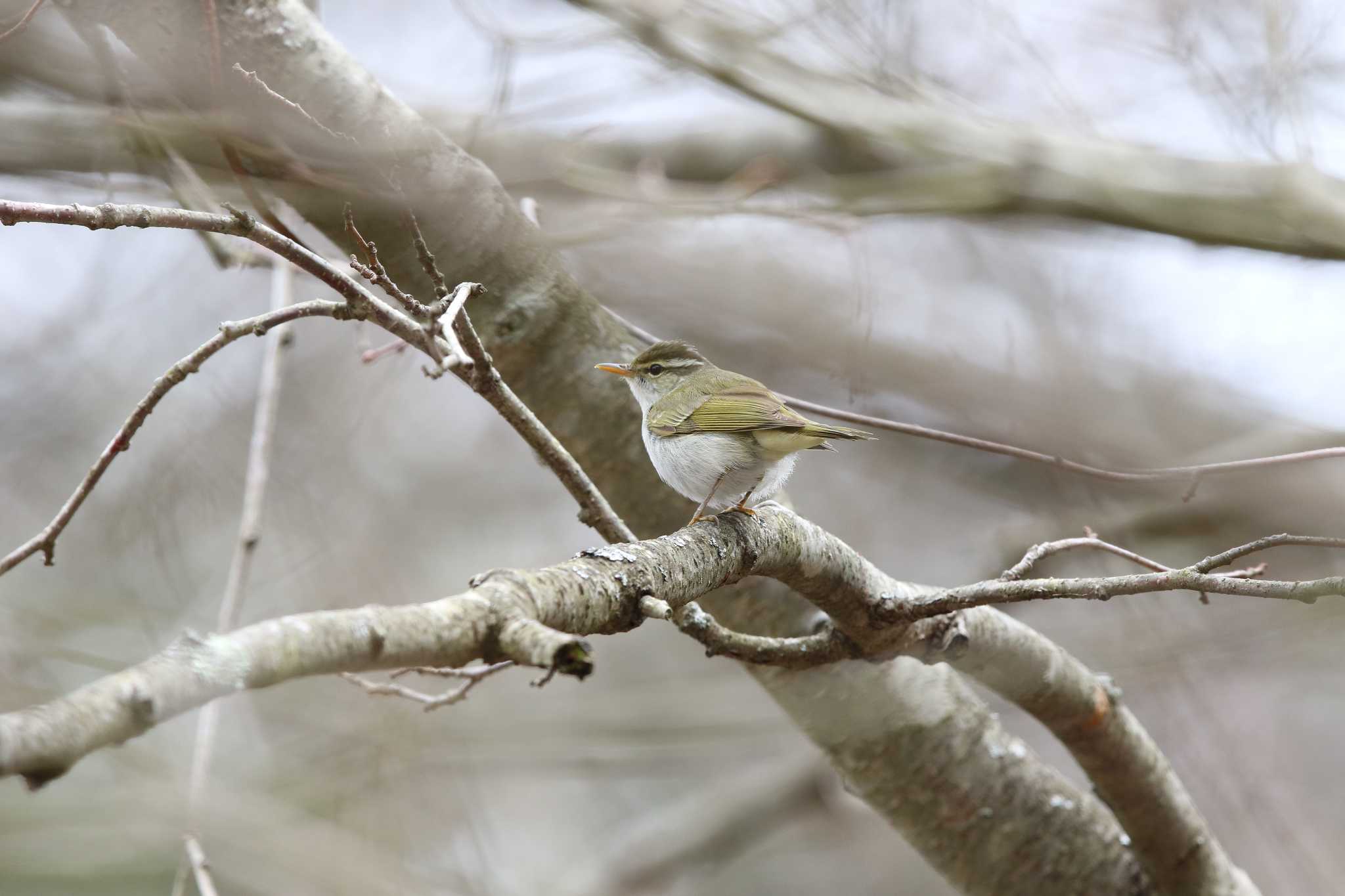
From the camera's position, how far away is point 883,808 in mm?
2891

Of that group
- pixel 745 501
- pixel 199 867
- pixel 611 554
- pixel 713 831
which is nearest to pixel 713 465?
pixel 745 501

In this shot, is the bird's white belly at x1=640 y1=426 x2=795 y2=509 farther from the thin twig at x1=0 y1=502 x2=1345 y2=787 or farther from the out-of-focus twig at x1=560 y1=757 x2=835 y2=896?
the out-of-focus twig at x1=560 y1=757 x2=835 y2=896

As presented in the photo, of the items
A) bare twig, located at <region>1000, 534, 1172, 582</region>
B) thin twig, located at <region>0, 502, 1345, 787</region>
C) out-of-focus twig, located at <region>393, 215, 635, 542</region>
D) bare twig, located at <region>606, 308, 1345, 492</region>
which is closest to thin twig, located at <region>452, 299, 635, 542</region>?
out-of-focus twig, located at <region>393, 215, 635, 542</region>

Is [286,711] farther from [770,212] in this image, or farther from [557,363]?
[770,212]

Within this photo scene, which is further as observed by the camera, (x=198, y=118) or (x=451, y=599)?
(x=198, y=118)

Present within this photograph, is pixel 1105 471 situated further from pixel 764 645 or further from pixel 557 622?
pixel 557 622

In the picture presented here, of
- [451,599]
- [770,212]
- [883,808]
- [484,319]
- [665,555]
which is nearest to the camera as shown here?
[451,599]

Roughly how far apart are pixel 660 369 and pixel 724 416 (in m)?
0.40

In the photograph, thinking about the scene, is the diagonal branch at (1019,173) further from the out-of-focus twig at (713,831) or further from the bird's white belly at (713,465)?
the out-of-focus twig at (713,831)

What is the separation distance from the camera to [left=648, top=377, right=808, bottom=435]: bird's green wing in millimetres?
2781

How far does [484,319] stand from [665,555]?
1155 millimetres

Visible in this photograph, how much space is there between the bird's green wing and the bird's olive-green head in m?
0.11

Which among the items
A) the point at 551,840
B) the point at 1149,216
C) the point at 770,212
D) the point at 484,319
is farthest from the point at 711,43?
the point at 551,840

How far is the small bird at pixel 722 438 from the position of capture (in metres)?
2.70
